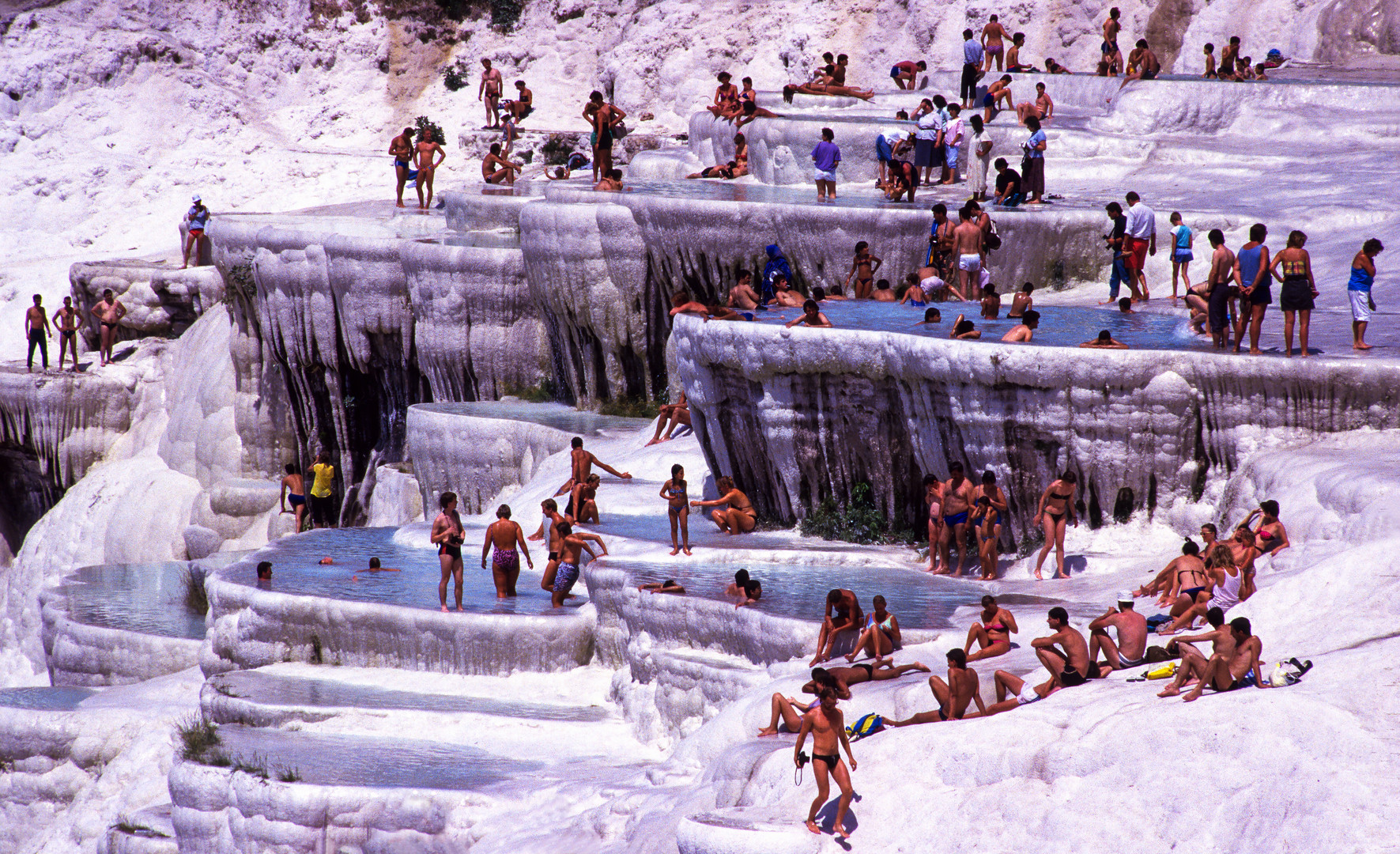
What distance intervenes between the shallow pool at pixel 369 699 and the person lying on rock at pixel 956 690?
12.4 ft

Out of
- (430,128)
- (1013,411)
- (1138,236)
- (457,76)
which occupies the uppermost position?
(457,76)

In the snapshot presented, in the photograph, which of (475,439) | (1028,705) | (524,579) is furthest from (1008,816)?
(475,439)

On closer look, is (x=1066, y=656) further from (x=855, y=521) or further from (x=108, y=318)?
(x=108, y=318)

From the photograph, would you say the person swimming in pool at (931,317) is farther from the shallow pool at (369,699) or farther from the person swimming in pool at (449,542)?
the shallow pool at (369,699)

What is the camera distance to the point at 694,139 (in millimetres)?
25312

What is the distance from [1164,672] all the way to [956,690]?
47.4 inches

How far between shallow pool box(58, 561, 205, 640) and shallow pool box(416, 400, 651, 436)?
3920 millimetres

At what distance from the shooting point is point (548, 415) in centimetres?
2059

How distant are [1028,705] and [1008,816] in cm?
89

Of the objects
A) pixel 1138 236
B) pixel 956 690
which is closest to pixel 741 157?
pixel 1138 236

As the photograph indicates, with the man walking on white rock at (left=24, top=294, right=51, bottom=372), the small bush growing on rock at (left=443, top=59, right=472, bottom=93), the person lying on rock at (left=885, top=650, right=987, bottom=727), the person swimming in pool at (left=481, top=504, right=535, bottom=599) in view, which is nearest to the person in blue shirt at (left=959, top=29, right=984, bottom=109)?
the person swimming in pool at (left=481, top=504, right=535, bottom=599)

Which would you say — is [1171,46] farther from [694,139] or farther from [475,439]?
[475,439]

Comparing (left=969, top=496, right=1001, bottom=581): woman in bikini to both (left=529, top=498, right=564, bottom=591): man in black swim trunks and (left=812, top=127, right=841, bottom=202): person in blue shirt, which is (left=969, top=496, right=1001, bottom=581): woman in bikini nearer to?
(left=529, top=498, right=564, bottom=591): man in black swim trunks

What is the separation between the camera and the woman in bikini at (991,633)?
412 inches
